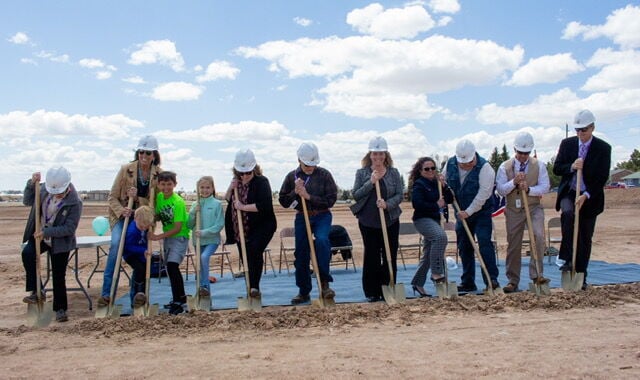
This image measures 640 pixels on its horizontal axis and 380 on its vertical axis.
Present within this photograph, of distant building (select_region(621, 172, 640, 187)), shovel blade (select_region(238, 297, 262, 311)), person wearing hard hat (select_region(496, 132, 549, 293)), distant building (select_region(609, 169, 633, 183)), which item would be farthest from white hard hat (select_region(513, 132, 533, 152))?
distant building (select_region(609, 169, 633, 183))

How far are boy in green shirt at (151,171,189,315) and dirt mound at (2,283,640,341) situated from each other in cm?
58

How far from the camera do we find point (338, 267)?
11094 millimetres

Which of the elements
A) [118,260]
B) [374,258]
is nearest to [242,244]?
[118,260]

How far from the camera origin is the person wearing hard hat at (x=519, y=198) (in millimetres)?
7203

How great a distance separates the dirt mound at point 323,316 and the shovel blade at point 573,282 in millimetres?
300

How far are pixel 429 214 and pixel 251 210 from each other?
228 centimetres

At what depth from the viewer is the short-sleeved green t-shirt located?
259 inches

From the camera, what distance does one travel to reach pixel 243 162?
672 centimetres

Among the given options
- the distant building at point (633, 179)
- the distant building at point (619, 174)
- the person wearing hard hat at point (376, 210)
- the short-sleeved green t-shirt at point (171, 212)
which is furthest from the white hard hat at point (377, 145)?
the distant building at point (619, 174)

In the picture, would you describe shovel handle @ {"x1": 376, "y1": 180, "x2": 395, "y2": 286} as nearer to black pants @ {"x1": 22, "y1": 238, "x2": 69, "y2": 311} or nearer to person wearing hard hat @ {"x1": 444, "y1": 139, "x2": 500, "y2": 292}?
person wearing hard hat @ {"x1": 444, "y1": 139, "x2": 500, "y2": 292}

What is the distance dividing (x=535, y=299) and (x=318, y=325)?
2.56m

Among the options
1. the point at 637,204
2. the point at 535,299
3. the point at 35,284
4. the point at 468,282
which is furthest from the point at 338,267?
the point at 637,204

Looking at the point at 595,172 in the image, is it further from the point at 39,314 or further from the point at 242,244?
the point at 39,314

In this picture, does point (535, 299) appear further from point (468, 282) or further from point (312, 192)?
point (312, 192)
